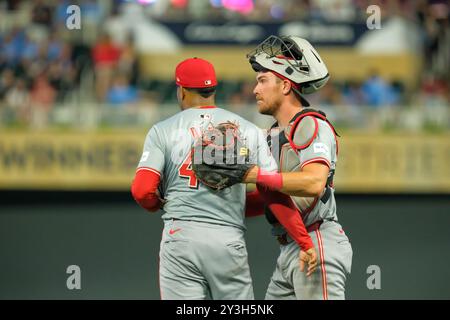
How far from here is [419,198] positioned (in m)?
13.8

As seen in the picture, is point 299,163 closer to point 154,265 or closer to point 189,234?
point 189,234

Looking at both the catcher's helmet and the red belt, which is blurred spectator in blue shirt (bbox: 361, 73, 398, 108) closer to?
the catcher's helmet

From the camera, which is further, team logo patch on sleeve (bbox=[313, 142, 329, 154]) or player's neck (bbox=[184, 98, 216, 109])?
player's neck (bbox=[184, 98, 216, 109])

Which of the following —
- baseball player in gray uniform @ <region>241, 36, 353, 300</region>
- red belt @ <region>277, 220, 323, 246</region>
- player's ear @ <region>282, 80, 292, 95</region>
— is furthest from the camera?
player's ear @ <region>282, 80, 292, 95</region>

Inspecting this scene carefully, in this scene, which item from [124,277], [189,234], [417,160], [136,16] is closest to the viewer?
[189,234]

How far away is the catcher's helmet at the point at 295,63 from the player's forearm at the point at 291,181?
0.69 metres

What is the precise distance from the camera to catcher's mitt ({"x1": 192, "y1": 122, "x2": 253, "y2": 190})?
4.99 meters

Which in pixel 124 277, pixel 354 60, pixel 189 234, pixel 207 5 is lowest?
pixel 124 277

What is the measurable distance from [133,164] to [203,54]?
398 cm

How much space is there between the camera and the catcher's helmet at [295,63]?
5.44 metres

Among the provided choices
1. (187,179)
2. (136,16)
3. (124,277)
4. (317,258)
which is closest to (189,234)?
(187,179)

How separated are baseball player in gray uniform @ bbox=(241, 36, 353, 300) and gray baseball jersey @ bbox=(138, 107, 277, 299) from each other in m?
0.21

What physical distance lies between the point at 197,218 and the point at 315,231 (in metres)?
0.77

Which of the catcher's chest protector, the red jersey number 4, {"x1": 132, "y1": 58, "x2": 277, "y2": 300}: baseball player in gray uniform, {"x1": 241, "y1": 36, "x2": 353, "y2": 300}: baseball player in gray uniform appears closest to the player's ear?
{"x1": 241, "y1": 36, "x2": 353, "y2": 300}: baseball player in gray uniform
